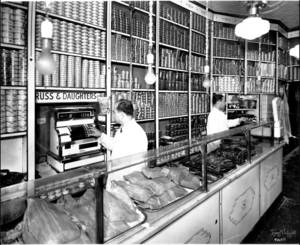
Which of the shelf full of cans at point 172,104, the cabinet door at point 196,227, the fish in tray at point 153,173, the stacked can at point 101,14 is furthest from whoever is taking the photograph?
the shelf full of cans at point 172,104

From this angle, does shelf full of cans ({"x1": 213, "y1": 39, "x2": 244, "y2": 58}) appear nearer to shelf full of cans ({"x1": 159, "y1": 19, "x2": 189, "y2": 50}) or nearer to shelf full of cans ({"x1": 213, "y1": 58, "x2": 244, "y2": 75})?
shelf full of cans ({"x1": 213, "y1": 58, "x2": 244, "y2": 75})

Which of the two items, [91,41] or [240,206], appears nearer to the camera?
[240,206]

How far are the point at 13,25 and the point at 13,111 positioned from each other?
2.49 ft

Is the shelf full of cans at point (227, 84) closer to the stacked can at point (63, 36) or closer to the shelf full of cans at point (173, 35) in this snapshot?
the shelf full of cans at point (173, 35)

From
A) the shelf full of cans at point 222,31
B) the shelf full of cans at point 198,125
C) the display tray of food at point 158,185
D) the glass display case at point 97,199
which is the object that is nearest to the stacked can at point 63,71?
the glass display case at point 97,199

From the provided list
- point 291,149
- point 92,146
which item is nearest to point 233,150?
point 92,146

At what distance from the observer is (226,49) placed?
4879mm

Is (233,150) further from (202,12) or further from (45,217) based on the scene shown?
(202,12)

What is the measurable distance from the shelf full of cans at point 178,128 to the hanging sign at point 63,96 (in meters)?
1.50

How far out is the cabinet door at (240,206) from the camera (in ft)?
6.18

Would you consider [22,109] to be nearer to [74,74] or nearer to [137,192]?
[74,74]

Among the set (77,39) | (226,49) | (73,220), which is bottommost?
(73,220)

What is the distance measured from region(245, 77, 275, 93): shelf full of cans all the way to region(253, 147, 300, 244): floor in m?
2.15

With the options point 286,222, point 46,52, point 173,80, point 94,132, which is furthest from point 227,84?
point 46,52
